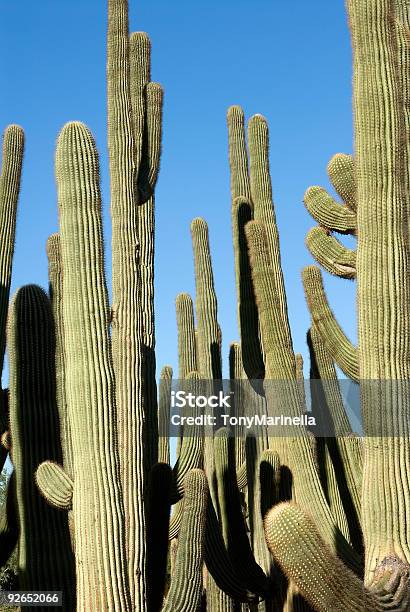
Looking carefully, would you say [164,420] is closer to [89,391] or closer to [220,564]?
[220,564]

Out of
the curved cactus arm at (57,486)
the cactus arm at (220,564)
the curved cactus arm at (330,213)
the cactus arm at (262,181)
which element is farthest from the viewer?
the cactus arm at (262,181)

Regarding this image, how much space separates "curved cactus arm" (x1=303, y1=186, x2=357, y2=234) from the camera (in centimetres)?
840

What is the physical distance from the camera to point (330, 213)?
27.9 feet

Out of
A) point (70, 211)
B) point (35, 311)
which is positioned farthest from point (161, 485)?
point (70, 211)

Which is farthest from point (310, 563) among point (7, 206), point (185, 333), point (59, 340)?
point (185, 333)

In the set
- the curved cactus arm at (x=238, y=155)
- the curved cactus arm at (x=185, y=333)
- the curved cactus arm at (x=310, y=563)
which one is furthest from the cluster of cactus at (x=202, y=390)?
the curved cactus arm at (x=185, y=333)

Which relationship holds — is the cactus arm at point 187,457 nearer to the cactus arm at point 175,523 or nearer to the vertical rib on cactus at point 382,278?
the cactus arm at point 175,523

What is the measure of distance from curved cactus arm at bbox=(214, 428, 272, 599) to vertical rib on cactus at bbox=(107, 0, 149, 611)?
175 cm

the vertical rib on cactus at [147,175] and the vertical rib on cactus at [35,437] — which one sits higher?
the vertical rib on cactus at [147,175]

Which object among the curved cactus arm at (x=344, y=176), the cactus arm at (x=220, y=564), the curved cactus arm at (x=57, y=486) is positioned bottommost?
the cactus arm at (x=220, y=564)

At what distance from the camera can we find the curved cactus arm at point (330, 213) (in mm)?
8398

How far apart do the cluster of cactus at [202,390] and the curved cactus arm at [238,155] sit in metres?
0.29

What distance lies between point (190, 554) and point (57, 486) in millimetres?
1237

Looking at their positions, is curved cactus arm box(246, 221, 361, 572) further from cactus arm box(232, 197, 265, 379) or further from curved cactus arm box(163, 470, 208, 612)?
cactus arm box(232, 197, 265, 379)
